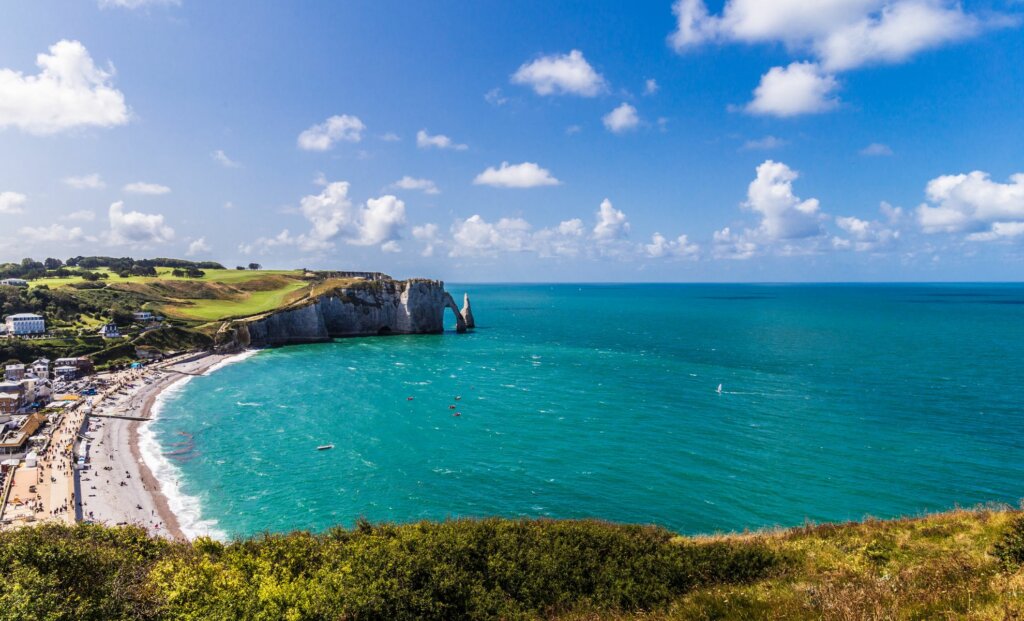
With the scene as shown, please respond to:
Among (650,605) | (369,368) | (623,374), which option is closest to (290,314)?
(369,368)

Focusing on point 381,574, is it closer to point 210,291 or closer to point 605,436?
point 605,436

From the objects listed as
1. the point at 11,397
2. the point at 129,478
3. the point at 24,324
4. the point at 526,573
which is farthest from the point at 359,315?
the point at 526,573

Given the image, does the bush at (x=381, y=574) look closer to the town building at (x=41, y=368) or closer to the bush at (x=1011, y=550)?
the bush at (x=1011, y=550)

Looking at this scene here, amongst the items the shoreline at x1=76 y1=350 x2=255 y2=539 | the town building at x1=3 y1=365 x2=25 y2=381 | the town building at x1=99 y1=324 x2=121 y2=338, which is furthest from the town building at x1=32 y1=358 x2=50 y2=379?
the shoreline at x1=76 y1=350 x2=255 y2=539

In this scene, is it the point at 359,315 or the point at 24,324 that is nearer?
the point at 24,324

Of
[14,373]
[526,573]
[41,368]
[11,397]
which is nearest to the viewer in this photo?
[526,573]

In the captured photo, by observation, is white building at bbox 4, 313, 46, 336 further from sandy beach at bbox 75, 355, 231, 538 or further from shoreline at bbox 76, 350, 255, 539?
shoreline at bbox 76, 350, 255, 539

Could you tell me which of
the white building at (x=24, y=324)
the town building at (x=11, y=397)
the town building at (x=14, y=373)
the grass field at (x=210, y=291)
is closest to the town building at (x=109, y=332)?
the white building at (x=24, y=324)
